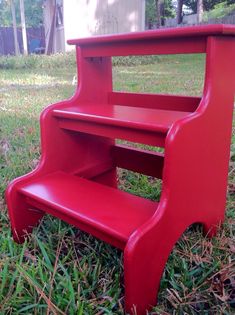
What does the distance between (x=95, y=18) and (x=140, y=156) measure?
10384mm

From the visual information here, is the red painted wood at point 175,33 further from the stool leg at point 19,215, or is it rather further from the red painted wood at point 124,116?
the stool leg at point 19,215

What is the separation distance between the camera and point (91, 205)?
4.11 ft

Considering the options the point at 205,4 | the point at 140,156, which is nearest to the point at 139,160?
the point at 140,156

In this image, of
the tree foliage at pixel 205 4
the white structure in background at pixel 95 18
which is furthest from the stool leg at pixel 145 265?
the tree foliage at pixel 205 4

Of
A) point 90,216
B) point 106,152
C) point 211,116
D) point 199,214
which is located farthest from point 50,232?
point 211,116

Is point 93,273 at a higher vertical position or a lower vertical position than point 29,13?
lower

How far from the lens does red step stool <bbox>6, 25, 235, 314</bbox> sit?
3.56 feet

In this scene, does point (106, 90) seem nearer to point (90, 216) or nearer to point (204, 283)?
point (90, 216)

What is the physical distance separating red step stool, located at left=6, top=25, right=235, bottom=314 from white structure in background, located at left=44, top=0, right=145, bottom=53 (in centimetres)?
955

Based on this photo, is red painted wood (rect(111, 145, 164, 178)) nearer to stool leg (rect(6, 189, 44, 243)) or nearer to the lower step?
the lower step

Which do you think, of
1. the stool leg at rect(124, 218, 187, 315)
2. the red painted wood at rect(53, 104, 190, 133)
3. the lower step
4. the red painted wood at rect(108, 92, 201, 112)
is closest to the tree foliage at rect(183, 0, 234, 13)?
the red painted wood at rect(108, 92, 201, 112)

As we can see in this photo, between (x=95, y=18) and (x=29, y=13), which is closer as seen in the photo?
(x=95, y=18)

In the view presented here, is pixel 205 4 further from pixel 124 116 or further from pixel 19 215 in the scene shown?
pixel 19 215

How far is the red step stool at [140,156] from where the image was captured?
108 cm
